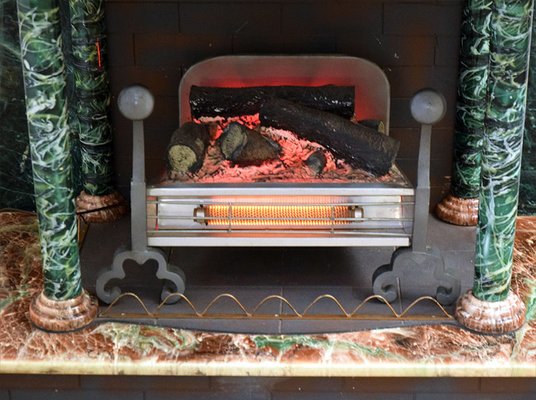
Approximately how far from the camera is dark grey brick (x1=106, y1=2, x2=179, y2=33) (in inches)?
122

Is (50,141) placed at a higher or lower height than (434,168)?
higher

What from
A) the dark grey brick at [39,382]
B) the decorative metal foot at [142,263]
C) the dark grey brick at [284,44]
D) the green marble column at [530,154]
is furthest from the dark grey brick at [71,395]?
the green marble column at [530,154]

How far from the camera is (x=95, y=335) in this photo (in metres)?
2.46

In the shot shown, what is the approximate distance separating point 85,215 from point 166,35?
0.77 meters

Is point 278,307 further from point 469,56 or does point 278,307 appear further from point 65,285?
point 469,56

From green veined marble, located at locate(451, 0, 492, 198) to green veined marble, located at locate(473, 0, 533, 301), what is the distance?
0.75m

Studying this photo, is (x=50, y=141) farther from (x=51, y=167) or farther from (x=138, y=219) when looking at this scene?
(x=138, y=219)

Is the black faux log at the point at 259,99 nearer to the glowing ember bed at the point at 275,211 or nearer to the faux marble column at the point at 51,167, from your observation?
the glowing ember bed at the point at 275,211

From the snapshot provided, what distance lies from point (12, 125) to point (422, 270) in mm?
1706

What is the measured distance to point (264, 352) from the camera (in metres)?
2.39

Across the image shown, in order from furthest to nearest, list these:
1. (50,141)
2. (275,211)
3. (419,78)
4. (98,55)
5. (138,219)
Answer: (419,78) < (98,55) < (275,211) < (138,219) < (50,141)

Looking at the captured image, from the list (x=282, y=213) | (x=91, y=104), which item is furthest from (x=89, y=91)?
(x=282, y=213)

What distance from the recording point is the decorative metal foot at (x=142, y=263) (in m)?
2.56

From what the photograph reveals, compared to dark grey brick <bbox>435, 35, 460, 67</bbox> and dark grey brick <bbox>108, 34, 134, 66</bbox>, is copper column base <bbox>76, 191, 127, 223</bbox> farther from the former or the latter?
dark grey brick <bbox>435, 35, 460, 67</bbox>
